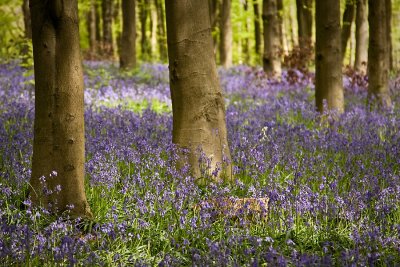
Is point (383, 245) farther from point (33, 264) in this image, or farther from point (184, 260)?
point (33, 264)

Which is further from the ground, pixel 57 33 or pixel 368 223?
pixel 57 33

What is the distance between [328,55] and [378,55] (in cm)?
244

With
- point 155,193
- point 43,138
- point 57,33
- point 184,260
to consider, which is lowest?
point 184,260

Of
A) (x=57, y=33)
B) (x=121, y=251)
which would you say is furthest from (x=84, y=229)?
(x=57, y=33)

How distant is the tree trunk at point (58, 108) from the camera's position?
4395 millimetres

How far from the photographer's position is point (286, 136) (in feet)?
24.4

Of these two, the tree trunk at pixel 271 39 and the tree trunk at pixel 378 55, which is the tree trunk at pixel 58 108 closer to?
the tree trunk at pixel 378 55

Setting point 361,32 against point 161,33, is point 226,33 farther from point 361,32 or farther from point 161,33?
point 161,33

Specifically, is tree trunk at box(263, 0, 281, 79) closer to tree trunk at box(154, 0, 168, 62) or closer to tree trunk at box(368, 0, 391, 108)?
tree trunk at box(368, 0, 391, 108)

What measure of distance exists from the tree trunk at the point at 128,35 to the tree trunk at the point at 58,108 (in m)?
12.6

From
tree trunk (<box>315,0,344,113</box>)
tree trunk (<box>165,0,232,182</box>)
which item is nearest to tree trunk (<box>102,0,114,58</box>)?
tree trunk (<box>315,0,344,113</box>)

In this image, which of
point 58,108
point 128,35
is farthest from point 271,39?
point 58,108

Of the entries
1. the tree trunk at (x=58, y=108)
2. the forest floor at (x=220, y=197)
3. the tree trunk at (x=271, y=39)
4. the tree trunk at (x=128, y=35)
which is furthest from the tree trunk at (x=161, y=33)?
the tree trunk at (x=58, y=108)

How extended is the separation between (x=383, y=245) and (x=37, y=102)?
117 inches
